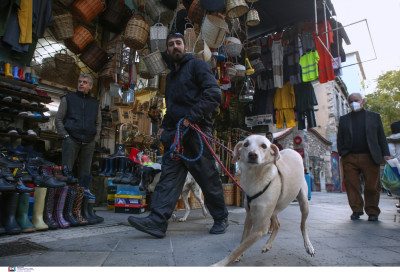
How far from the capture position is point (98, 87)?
6449 mm

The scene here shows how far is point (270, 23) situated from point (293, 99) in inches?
105

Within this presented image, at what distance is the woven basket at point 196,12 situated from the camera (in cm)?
515

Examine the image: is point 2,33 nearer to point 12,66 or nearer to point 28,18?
point 28,18

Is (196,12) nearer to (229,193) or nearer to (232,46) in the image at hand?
(232,46)

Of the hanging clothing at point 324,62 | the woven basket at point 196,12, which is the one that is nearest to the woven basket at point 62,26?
the woven basket at point 196,12

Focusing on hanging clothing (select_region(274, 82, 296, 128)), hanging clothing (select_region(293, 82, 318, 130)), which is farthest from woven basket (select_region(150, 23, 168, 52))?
hanging clothing (select_region(293, 82, 318, 130))

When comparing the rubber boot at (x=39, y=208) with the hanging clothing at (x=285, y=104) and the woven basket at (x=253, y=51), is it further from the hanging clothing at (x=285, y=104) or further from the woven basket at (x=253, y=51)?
the hanging clothing at (x=285, y=104)

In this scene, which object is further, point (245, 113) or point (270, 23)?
point (245, 113)

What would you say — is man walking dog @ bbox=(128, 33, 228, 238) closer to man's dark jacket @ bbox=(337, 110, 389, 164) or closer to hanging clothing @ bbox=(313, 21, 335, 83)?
man's dark jacket @ bbox=(337, 110, 389, 164)

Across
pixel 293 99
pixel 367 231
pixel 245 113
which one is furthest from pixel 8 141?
pixel 293 99

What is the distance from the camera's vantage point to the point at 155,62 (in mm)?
4793

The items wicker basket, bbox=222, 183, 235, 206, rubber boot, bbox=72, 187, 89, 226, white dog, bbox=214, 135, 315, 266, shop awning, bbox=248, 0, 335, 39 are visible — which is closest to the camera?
white dog, bbox=214, 135, 315, 266

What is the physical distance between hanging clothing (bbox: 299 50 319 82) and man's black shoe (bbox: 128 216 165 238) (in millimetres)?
6618

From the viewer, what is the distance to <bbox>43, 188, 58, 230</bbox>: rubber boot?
3.06m
